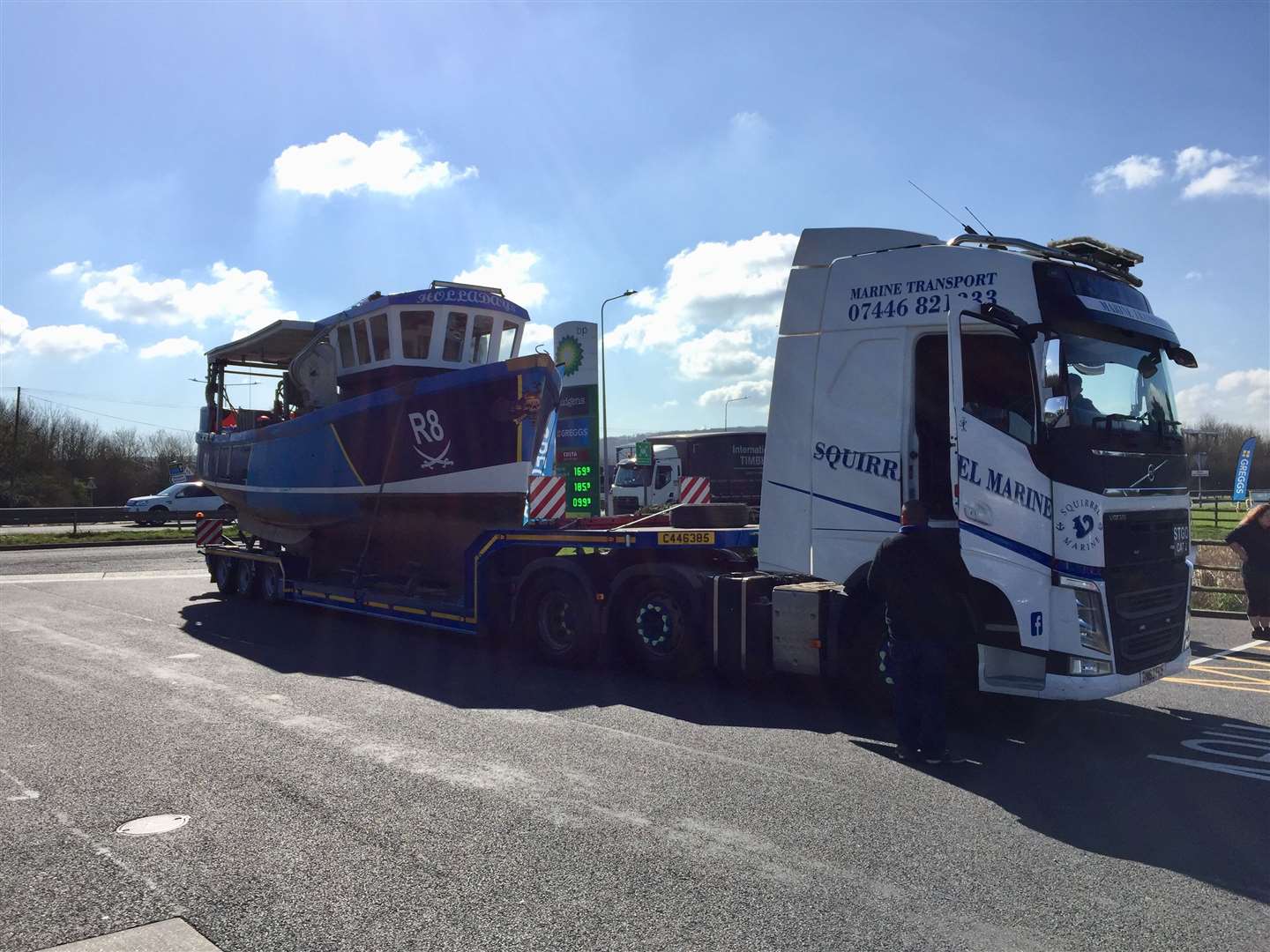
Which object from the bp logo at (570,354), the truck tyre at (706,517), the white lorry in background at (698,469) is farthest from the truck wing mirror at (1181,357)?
the white lorry in background at (698,469)

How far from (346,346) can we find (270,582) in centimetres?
391

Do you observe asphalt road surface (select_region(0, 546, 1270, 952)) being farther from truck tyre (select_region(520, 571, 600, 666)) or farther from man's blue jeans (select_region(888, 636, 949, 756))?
truck tyre (select_region(520, 571, 600, 666))

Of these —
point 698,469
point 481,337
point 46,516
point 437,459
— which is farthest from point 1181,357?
point 46,516

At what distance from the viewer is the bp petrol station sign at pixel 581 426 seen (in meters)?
23.4

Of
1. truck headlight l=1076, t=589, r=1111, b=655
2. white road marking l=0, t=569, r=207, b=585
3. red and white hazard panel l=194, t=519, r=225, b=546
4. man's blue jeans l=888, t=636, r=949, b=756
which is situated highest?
red and white hazard panel l=194, t=519, r=225, b=546

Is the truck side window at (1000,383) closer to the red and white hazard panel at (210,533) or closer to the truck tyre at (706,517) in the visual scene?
the truck tyre at (706,517)

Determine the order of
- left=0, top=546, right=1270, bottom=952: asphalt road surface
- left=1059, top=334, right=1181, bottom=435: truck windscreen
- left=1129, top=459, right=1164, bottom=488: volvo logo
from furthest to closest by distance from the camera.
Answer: left=1129, top=459, right=1164, bottom=488: volvo logo < left=1059, top=334, right=1181, bottom=435: truck windscreen < left=0, top=546, right=1270, bottom=952: asphalt road surface

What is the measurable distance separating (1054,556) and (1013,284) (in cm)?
190

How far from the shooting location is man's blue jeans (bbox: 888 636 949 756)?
6027 millimetres

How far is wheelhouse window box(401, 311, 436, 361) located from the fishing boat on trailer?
14mm

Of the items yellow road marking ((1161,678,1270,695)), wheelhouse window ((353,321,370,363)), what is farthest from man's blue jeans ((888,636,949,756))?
wheelhouse window ((353,321,370,363))

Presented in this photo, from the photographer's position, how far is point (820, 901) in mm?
3912

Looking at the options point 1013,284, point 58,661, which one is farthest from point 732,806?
point 58,661

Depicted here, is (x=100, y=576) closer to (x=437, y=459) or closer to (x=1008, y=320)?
(x=437, y=459)
